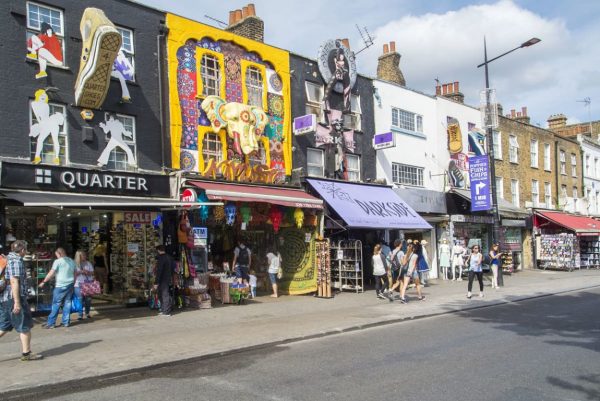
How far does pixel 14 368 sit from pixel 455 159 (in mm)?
22509

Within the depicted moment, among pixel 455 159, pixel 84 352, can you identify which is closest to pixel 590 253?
pixel 455 159

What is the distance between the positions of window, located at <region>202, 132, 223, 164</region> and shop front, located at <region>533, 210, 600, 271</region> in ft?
73.4

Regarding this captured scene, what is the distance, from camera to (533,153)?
108ft

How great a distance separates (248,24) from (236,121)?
4068 millimetres

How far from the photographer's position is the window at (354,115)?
21.0 metres

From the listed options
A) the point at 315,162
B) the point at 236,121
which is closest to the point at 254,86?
the point at 236,121

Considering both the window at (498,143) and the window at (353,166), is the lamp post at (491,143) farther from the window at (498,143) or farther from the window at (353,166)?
the window at (498,143)

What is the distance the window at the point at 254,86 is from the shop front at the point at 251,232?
2.91 metres

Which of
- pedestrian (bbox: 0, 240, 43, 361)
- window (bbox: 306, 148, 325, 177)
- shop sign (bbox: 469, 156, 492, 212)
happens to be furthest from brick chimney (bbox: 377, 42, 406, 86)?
pedestrian (bbox: 0, 240, 43, 361)

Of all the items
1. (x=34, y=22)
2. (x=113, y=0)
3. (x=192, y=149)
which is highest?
(x=113, y=0)

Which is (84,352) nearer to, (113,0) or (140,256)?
(140,256)

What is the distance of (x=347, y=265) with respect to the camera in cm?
1798

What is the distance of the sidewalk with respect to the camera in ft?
25.3

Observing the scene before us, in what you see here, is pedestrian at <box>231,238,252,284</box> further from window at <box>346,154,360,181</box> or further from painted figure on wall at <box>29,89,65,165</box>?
window at <box>346,154,360,181</box>
